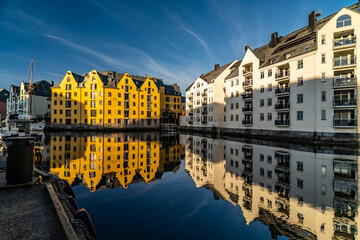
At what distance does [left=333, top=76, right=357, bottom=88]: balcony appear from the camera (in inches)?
1029

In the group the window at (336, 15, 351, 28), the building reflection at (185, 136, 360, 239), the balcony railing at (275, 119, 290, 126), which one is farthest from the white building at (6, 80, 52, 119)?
the window at (336, 15, 351, 28)

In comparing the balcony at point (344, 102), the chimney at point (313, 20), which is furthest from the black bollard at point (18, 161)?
the chimney at point (313, 20)

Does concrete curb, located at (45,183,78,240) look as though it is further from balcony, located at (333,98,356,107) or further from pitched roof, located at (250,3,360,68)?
pitched roof, located at (250,3,360,68)

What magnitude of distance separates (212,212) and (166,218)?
1766mm

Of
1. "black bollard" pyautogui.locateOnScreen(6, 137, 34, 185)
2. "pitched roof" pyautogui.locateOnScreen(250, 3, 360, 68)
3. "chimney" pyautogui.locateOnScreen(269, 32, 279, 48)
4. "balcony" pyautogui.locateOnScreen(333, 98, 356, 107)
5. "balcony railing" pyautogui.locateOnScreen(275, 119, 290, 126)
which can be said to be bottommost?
"black bollard" pyautogui.locateOnScreen(6, 137, 34, 185)

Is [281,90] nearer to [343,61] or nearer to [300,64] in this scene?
[300,64]

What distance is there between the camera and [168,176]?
11781 millimetres

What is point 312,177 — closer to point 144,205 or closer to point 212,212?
point 212,212

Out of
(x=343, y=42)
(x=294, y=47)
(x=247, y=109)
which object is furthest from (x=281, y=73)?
(x=247, y=109)

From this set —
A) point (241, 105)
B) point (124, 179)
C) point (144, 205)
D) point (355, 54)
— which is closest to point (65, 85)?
point (241, 105)

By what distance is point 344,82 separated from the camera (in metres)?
26.5

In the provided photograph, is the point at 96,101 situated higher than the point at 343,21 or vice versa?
the point at 343,21

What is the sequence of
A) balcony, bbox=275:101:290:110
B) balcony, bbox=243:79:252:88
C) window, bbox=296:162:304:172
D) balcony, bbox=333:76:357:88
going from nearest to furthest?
window, bbox=296:162:304:172
balcony, bbox=333:76:357:88
balcony, bbox=275:101:290:110
balcony, bbox=243:79:252:88

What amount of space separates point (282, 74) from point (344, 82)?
1048cm
